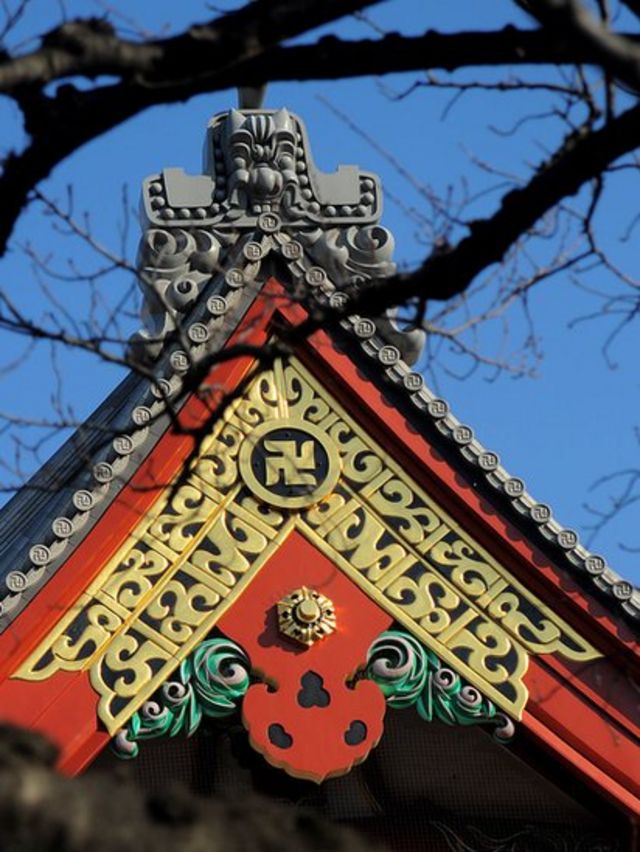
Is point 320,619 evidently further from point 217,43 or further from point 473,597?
point 217,43

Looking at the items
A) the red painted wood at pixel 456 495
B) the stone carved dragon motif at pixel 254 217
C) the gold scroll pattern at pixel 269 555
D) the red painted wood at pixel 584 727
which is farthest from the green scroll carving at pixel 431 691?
the stone carved dragon motif at pixel 254 217

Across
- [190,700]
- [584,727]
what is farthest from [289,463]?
[584,727]

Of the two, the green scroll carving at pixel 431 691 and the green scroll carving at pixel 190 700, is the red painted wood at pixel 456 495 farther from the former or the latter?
the green scroll carving at pixel 190 700

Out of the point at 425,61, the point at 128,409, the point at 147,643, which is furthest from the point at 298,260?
the point at 425,61

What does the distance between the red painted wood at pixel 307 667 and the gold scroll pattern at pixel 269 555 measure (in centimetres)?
8

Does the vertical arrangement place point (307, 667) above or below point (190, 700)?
above

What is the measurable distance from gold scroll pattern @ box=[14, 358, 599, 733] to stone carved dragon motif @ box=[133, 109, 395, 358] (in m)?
0.63

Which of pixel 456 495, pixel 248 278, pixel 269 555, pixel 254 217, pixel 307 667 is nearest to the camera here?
pixel 307 667

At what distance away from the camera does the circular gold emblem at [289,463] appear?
1167cm

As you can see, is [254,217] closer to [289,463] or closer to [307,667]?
[289,463]

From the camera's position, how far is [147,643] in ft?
37.1

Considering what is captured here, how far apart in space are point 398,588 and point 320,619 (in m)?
0.43

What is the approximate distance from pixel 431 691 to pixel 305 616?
0.68 meters

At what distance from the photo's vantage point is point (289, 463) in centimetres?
1180
